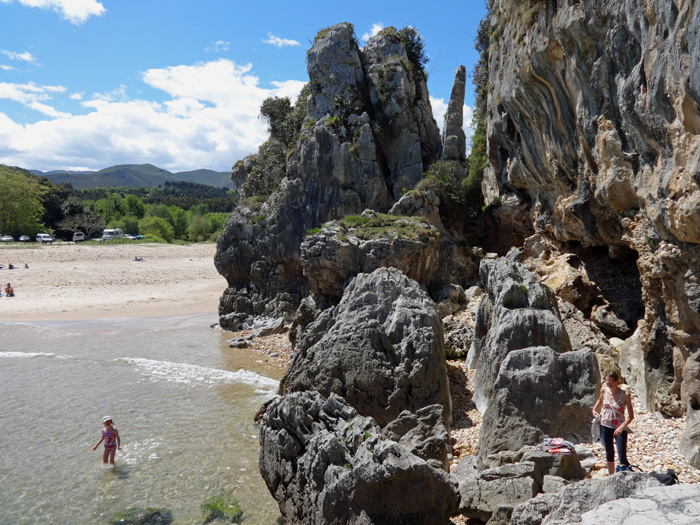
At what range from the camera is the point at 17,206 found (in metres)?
61.4

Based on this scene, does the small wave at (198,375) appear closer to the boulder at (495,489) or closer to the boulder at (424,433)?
the boulder at (424,433)

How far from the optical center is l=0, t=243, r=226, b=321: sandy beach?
29.7 m

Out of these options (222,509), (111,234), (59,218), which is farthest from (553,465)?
(59,218)

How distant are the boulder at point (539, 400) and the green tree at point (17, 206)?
6942cm

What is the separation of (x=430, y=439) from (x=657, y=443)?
11.6 ft

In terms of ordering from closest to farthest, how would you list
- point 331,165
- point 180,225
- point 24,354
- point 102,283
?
point 24,354 < point 331,165 < point 102,283 < point 180,225

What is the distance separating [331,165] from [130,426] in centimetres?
1519

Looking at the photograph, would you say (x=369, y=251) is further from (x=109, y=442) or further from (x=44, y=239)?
(x=44, y=239)

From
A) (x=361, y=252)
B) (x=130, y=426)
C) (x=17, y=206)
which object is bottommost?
(x=130, y=426)

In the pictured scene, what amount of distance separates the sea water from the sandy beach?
7.68 m

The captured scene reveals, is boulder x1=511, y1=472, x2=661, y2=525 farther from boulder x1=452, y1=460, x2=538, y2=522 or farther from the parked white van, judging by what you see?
the parked white van

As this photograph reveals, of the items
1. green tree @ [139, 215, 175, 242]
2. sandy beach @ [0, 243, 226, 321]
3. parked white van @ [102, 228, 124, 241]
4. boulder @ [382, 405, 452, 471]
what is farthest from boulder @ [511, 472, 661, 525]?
green tree @ [139, 215, 175, 242]

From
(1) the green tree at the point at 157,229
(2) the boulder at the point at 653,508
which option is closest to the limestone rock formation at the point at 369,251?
(2) the boulder at the point at 653,508

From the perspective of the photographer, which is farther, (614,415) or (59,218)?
(59,218)
